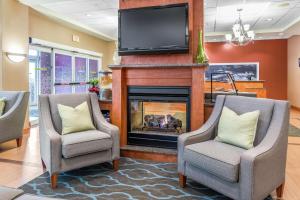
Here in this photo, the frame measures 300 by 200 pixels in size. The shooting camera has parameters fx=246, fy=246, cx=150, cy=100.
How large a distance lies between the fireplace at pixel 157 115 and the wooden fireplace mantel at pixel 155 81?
0.08 m

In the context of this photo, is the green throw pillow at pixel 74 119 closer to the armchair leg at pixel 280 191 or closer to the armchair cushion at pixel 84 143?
the armchair cushion at pixel 84 143

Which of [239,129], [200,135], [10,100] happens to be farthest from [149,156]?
[10,100]

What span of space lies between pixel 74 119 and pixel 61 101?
1.20 ft

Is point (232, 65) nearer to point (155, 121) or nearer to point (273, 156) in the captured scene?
point (155, 121)

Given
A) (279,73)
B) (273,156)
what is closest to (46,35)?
(273,156)

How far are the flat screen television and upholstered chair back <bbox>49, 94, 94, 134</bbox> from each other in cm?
86

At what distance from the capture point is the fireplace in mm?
3453

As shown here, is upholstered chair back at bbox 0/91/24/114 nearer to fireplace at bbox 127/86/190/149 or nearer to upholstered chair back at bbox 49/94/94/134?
upholstered chair back at bbox 49/94/94/134

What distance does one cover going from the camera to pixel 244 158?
1934 millimetres

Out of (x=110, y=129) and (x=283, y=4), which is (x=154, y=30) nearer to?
(x=110, y=129)

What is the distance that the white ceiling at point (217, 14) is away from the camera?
514 cm

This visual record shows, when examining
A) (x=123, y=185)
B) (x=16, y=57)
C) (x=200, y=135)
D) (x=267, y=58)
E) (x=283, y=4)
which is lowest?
(x=123, y=185)

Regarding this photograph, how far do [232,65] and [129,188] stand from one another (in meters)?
7.75

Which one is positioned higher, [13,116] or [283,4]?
[283,4]
